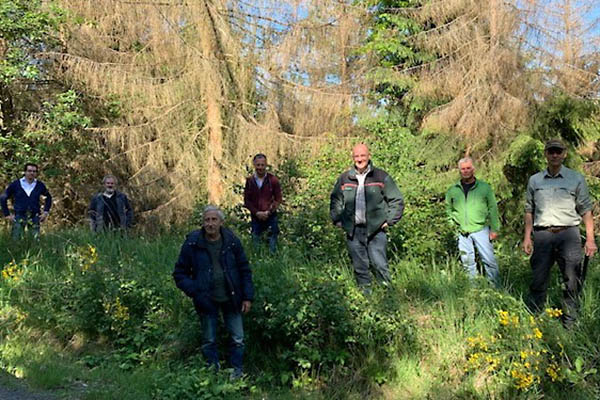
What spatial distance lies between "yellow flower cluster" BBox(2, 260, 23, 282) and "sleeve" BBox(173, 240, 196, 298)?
3114 millimetres

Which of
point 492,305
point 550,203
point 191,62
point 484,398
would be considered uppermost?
point 191,62

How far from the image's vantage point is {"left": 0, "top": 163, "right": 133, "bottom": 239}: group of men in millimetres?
9766

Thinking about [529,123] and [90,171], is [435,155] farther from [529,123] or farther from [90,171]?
[90,171]

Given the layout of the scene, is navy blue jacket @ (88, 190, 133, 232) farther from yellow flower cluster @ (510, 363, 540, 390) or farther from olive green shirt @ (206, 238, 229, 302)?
yellow flower cluster @ (510, 363, 540, 390)

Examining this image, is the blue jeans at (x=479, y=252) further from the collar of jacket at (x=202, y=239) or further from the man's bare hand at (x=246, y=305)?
the collar of jacket at (x=202, y=239)

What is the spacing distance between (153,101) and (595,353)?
11.6 m

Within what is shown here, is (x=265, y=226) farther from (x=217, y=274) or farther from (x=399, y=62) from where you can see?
(x=399, y=62)

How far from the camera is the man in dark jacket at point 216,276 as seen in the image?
520 centimetres

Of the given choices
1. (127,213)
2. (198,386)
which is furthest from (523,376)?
(127,213)

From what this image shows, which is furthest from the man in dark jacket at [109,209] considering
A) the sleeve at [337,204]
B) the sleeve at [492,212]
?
the sleeve at [492,212]

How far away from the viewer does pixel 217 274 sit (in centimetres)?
520

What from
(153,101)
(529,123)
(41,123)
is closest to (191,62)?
(153,101)

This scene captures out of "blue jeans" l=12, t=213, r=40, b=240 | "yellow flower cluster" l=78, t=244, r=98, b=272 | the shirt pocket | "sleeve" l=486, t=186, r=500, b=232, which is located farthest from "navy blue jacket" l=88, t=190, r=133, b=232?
the shirt pocket

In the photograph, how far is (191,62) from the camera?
1392 centimetres
